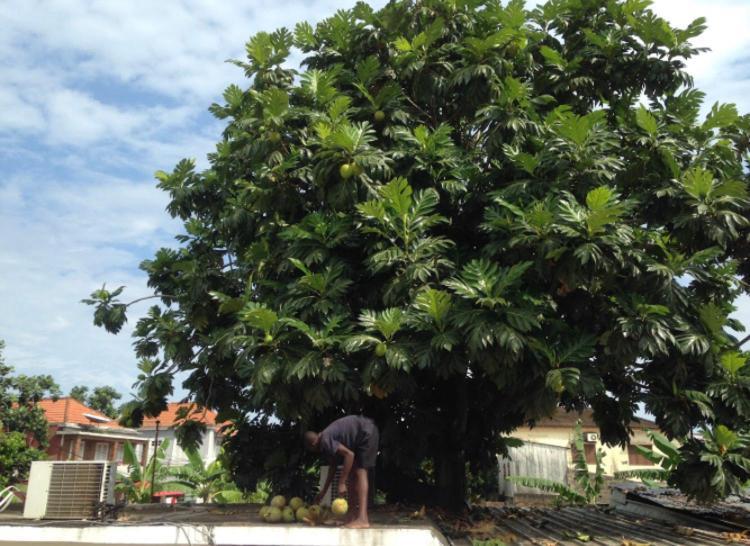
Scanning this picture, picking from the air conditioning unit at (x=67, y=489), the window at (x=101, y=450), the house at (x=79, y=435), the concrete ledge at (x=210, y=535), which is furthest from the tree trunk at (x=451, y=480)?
the window at (x=101, y=450)

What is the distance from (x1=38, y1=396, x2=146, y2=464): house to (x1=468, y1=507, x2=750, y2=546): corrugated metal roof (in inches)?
806

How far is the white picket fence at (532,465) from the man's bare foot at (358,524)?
1223cm

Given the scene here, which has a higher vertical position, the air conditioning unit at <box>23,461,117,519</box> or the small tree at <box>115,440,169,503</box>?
the air conditioning unit at <box>23,461,117,519</box>

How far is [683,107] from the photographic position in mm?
8672

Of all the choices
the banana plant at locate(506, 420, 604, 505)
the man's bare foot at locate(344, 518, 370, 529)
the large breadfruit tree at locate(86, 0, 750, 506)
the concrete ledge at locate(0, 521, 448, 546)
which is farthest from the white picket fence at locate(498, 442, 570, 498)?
the concrete ledge at locate(0, 521, 448, 546)

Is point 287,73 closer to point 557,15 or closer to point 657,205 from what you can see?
point 557,15

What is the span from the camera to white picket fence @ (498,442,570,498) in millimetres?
18097

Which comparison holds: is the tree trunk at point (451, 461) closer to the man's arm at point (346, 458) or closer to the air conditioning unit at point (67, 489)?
the man's arm at point (346, 458)

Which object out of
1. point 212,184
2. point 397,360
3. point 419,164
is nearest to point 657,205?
point 419,164

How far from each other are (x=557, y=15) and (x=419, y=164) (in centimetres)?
325

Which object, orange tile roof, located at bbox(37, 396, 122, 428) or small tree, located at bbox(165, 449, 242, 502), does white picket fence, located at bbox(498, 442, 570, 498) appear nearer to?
small tree, located at bbox(165, 449, 242, 502)

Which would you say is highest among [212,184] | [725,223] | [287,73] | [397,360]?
[287,73]

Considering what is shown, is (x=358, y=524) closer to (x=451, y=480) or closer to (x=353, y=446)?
(x=353, y=446)

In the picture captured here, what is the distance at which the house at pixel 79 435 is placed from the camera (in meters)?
26.6
